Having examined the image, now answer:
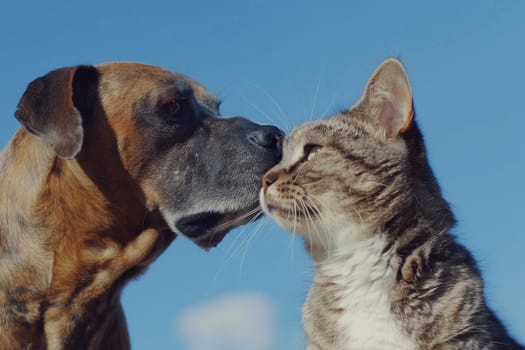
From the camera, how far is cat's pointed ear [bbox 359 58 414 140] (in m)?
4.45

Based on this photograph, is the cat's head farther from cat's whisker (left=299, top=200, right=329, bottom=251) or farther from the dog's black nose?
the dog's black nose

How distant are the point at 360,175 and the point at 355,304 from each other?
71 centimetres

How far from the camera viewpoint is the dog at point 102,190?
5.00 metres

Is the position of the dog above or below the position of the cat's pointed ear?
below

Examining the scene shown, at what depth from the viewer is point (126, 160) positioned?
5.21 meters

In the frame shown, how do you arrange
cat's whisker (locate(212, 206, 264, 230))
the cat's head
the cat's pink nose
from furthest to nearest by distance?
1. cat's whisker (locate(212, 206, 264, 230))
2. the cat's pink nose
3. the cat's head

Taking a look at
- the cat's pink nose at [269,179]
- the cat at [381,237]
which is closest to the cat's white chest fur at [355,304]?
the cat at [381,237]

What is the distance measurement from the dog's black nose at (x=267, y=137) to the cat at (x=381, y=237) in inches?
18.9

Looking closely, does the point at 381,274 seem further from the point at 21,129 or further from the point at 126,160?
the point at 21,129

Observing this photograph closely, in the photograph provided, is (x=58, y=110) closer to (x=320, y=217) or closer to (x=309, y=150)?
(x=309, y=150)

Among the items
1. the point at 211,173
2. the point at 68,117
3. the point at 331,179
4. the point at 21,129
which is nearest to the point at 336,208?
the point at 331,179

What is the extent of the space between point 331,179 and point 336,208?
0.21 meters

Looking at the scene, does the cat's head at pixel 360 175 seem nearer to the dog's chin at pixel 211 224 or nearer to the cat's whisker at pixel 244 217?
the cat's whisker at pixel 244 217

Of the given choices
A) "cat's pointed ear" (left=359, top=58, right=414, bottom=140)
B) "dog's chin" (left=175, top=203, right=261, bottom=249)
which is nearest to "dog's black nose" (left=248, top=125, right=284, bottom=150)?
"dog's chin" (left=175, top=203, right=261, bottom=249)
